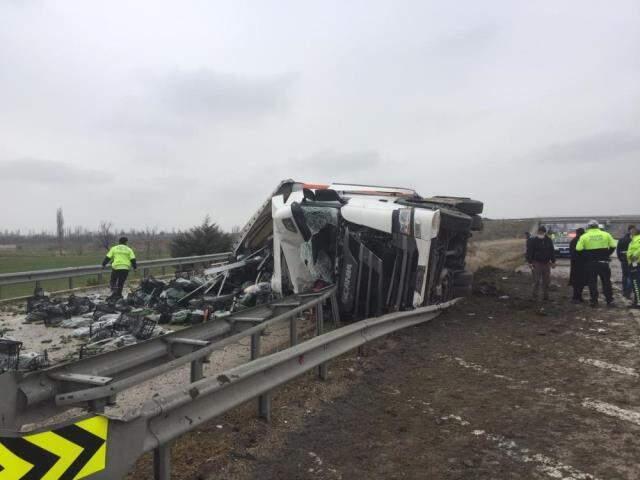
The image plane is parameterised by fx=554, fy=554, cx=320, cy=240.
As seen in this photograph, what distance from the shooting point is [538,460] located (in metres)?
3.53

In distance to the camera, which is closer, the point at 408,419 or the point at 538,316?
the point at 408,419

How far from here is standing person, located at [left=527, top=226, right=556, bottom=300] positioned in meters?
10.9

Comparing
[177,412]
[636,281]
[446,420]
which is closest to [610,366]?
[446,420]

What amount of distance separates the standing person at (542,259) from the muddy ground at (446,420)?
3703mm

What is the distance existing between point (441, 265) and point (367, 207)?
75.5 inches

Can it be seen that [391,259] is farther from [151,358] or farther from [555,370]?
[151,358]

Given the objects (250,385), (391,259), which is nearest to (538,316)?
(391,259)

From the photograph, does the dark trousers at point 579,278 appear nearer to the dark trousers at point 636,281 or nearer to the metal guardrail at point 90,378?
the dark trousers at point 636,281

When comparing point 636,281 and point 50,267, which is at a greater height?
point 636,281

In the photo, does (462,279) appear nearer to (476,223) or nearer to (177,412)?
(476,223)

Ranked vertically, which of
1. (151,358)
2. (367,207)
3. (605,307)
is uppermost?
(367,207)

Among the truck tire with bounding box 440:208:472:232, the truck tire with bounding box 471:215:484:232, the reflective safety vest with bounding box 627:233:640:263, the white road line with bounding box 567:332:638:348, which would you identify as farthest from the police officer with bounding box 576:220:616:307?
the truck tire with bounding box 440:208:472:232

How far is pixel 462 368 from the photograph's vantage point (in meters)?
5.88

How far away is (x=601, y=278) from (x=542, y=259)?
3.61ft
